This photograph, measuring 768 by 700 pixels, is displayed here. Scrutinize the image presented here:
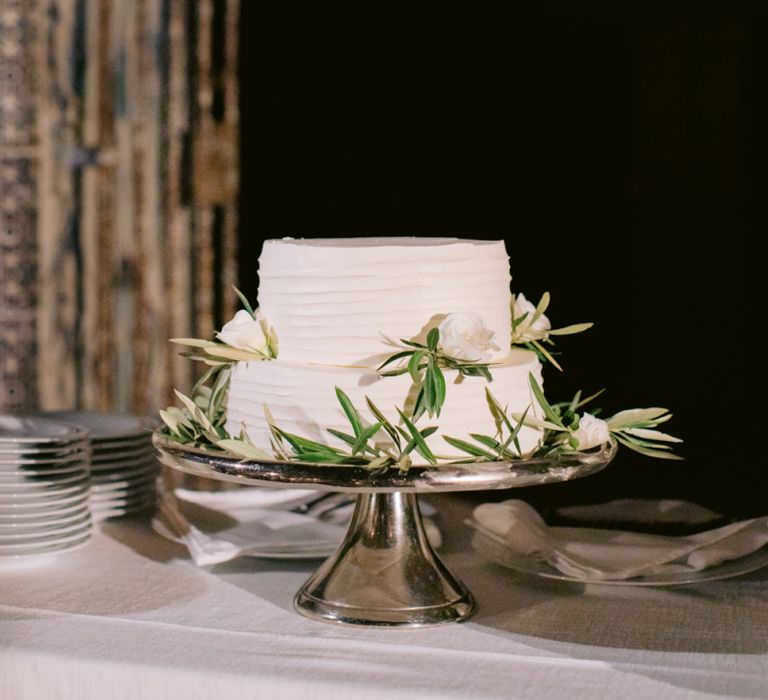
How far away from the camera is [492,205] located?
3.12m

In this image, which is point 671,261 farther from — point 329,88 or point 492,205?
point 329,88

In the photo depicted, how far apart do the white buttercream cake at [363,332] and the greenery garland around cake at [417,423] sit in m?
0.01

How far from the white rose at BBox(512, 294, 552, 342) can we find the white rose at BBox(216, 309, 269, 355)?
1.10ft

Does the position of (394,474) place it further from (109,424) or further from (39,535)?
(109,424)

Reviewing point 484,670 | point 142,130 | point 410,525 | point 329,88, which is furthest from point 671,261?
point 484,670

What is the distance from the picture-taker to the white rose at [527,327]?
143 cm

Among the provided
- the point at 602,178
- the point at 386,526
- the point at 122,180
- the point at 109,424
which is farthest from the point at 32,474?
the point at 122,180

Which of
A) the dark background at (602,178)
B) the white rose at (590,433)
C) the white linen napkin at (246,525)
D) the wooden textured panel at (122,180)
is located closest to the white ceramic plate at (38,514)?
the white linen napkin at (246,525)

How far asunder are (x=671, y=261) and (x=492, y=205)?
51cm

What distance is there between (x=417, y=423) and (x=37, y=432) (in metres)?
0.76

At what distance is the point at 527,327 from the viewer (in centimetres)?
143

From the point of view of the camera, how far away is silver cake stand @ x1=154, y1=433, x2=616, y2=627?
3.79 feet

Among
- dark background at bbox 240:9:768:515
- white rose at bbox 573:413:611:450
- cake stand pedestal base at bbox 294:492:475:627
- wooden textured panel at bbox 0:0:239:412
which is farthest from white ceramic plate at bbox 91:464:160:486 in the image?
wooden textured panel at bbox 0:0:239:412

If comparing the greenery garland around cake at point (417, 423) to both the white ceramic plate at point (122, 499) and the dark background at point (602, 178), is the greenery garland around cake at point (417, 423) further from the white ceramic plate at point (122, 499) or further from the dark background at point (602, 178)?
the dark background at point (602, 178)
